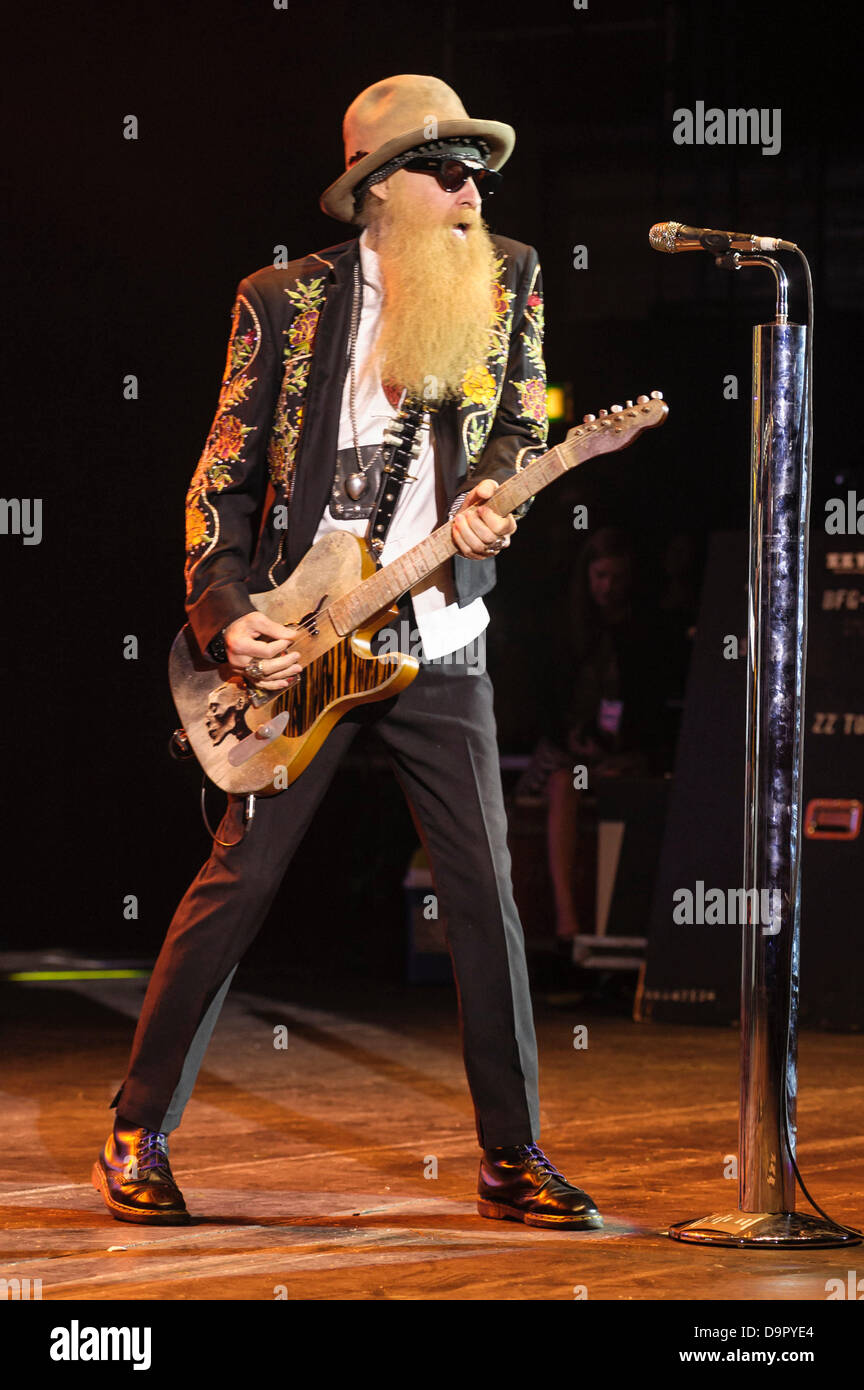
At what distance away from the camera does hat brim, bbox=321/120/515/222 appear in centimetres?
355

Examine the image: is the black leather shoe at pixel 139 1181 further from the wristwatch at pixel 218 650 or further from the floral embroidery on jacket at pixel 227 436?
the floral embroidery on jacket at pixel 227 436

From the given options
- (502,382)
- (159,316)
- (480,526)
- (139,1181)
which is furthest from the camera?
(159,316)

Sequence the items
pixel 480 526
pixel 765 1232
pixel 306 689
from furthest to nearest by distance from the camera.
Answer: pixel 306 689 < pixel 480 526 < pixel 765 1232

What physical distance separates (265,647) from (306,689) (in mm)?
125

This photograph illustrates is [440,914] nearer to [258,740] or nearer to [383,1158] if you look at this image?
[258,740]

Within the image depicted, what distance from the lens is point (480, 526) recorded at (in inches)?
132

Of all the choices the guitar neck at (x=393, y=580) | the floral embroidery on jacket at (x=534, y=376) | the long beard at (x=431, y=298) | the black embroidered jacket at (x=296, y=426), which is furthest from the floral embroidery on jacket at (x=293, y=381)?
the floral embroidery on jacket at (x=534, y=376)

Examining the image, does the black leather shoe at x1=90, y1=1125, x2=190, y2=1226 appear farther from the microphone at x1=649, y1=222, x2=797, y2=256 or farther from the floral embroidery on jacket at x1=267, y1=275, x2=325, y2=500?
the microphone at x1=649, y1=222, x2=797, y2=256

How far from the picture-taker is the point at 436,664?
356cm

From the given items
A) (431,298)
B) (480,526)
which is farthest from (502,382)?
(480,526)

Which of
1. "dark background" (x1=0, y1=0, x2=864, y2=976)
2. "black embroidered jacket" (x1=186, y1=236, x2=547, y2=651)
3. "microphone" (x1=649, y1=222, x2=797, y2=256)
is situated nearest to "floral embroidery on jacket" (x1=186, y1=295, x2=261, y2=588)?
"black embroidered jacket" (x1=186, y1=236, x2=547, y2=651)

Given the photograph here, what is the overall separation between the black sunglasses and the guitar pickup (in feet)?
3.41
